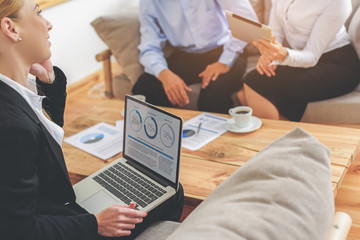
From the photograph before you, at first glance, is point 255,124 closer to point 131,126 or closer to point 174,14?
point 131,126

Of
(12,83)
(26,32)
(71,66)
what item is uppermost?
(26,32)

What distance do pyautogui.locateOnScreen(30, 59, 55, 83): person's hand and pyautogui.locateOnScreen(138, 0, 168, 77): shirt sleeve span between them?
943mm

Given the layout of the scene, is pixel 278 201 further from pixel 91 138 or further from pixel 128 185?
pixel 91 138

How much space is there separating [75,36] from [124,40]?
1079 millimetres

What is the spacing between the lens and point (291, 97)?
1973mm

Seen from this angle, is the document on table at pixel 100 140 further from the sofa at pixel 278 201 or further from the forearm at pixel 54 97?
the sofa at pixel 278 201

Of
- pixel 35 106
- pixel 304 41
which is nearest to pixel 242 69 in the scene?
pixel 304 41

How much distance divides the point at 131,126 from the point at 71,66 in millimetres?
2221

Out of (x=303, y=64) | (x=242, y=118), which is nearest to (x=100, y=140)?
(x=242, y=118)

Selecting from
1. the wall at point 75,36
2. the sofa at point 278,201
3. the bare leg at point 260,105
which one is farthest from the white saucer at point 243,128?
the wall at point 75,36

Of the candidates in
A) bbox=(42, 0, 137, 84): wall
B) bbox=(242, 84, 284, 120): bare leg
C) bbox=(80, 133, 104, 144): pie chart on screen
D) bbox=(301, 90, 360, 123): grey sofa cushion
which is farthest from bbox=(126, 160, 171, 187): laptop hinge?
bbox=(42, 0, 137, 84): wall

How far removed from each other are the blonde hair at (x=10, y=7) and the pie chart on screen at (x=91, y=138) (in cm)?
78

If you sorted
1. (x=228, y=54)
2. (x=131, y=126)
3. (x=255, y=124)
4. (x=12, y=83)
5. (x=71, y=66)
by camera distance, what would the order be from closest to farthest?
(x=12, y=83)
(x=131, y=126)
(x=255, y=124)
(x=228, y=54)
(x=71, y=66)

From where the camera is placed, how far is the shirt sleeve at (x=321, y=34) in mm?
1828
